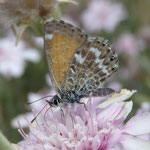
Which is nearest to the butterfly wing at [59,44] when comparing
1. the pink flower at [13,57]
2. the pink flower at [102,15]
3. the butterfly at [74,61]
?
the butterfly at [74,61]

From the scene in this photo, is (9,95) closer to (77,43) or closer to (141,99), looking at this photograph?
(141,99)

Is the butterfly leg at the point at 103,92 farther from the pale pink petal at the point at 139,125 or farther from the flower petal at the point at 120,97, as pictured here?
the pale pink petal at the point at 139,125

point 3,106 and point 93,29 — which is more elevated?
point 93,29

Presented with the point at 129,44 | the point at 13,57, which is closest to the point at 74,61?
the point at 13,57

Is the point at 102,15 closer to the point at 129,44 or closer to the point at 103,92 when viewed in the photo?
the point at 129,44

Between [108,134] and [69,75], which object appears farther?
[69,75]

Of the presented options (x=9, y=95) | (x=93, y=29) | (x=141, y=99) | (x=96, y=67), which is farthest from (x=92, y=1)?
(x=96, y=67)
